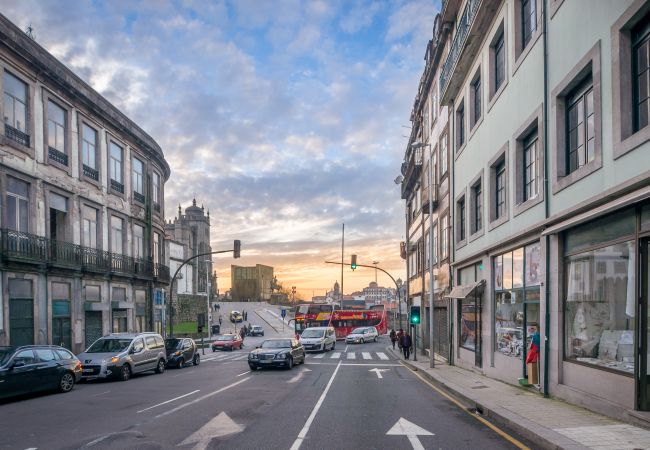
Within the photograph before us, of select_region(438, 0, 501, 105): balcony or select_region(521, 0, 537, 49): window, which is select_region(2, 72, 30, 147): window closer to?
select_region(438, 0, 501, 105): balcony

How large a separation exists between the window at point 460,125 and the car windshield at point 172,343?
647 inches

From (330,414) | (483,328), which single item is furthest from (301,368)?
(330,414)

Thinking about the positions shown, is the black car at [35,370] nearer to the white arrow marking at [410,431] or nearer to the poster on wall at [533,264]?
the white arrow marking at [410,431]

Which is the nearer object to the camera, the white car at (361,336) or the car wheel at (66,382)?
the car wheel at (66,382)

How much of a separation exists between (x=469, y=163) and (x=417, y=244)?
20428mm

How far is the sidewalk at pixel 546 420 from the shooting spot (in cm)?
846

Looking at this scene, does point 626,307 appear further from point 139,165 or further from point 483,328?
point 139,165

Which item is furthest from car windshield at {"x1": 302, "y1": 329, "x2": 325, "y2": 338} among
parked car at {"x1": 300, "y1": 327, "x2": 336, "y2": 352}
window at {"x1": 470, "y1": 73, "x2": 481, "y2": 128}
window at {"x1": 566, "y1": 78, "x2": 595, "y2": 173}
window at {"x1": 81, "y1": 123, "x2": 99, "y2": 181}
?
window at {"x1": 566, "y1": 78, "x2": 595, "y2": 173}

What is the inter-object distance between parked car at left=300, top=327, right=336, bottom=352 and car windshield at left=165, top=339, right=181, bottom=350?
10913mm

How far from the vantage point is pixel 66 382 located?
17.4 metres

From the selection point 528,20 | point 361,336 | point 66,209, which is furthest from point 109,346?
point 361,336

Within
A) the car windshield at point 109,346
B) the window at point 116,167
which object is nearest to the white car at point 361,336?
the window at point 116,167

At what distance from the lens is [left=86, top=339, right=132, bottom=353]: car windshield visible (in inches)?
864

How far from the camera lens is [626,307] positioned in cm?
1026
